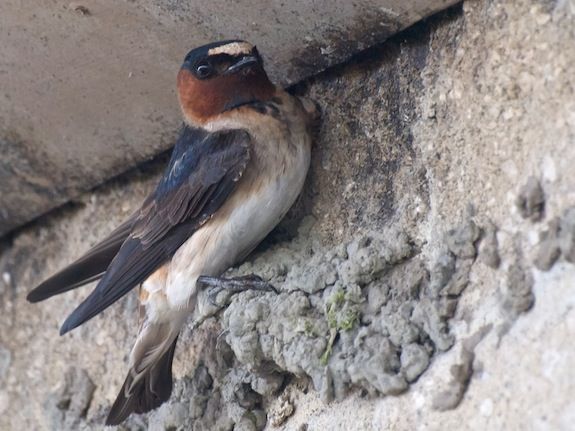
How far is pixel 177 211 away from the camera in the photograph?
9.85ft

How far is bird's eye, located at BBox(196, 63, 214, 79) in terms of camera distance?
9.73ft

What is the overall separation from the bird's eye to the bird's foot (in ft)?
1.42

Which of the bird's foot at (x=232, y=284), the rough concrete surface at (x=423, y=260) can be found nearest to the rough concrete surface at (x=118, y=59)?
the rough concrete surface at (x=423, y=260)

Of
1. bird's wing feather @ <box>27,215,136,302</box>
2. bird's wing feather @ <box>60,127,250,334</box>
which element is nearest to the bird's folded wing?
bird's wing feather @ <box>60,127,250,334</box>

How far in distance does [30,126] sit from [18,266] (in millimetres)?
596

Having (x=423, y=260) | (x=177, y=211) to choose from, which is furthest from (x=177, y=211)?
(x=423, y=260)

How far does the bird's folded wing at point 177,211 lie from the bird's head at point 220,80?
0.26 feet

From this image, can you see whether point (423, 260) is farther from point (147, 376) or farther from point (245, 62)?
point (147, 376)

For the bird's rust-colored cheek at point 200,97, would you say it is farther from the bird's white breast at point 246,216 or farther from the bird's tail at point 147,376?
the bird's tail at point 147,376

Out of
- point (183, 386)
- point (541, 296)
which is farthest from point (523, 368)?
point (183, 386)

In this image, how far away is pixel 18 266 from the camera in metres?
3.75

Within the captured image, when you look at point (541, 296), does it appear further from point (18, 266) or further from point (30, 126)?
point (18, 266)

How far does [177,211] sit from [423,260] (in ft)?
2.06

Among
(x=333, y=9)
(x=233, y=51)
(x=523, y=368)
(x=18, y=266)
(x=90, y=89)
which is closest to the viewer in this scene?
(x=523, y=368)
